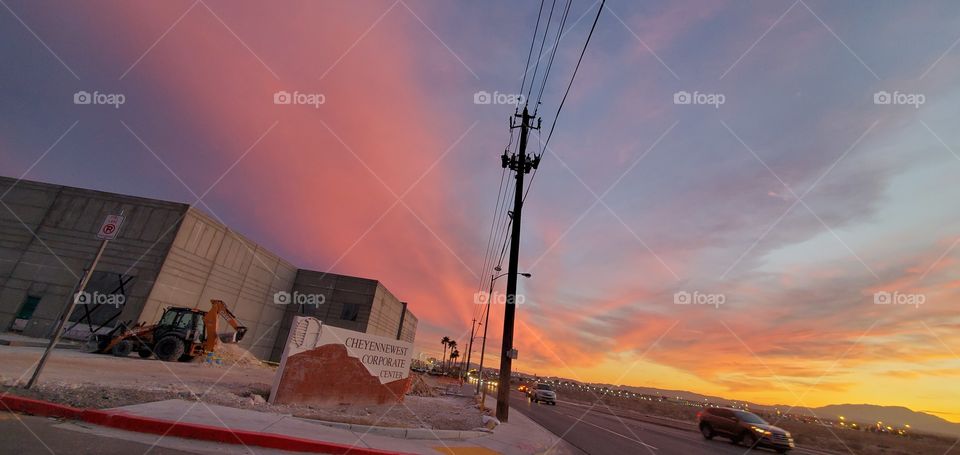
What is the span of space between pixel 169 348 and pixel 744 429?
28096 millimetres

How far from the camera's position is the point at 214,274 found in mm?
31812

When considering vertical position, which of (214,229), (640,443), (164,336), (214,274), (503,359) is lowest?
(640,443)

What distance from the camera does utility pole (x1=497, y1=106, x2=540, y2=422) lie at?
573 inches

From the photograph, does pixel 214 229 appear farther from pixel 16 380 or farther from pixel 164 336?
pixel 16 380

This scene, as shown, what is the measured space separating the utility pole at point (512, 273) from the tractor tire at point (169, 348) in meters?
15.8

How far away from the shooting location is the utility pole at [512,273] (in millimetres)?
14549

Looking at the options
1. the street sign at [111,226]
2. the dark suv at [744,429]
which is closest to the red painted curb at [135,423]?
the street sign at [111,226]

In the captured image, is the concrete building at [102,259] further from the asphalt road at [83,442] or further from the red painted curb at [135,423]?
the asphalt road at [83,442]

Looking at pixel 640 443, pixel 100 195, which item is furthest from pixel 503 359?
pixel 100 195

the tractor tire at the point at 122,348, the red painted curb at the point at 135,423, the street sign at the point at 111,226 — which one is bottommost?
the tractor tire at the point at 122,348

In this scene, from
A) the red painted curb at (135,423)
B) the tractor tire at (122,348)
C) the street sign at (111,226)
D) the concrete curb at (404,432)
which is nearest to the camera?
the red painted curb at (135,423)

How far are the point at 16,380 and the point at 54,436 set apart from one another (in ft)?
15.1

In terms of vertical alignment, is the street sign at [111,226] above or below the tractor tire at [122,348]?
above

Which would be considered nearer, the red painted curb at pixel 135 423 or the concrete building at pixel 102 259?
the red painted curb at pixel 135 423
